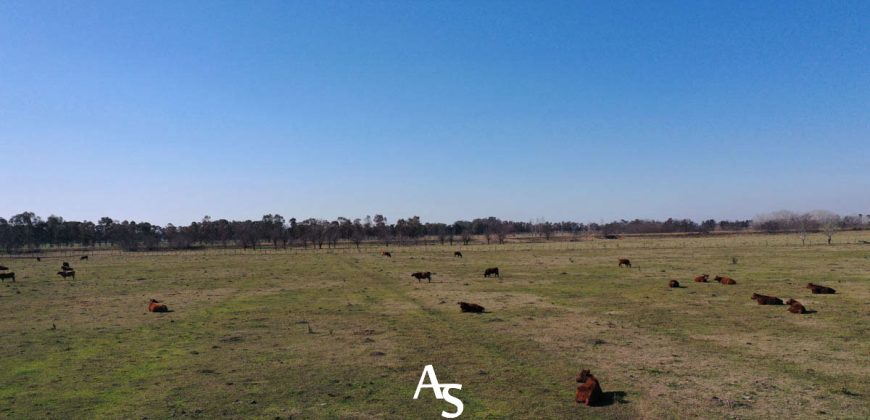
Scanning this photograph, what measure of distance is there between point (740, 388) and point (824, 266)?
1632 inches

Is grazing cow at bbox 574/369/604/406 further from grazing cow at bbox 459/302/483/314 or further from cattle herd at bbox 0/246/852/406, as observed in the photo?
grazing cow at bbox 459/302/483/314

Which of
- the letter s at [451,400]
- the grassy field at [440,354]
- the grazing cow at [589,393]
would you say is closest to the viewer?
the letter s at [451,400]

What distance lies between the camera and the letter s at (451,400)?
10.8 meters

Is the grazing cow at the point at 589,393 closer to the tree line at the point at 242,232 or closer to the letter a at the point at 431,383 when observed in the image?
the letter a at the point at 431,383

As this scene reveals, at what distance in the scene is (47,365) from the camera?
15.6 metres

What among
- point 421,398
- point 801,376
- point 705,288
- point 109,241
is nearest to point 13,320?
point 421,398

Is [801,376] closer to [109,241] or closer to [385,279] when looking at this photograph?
[385,279]

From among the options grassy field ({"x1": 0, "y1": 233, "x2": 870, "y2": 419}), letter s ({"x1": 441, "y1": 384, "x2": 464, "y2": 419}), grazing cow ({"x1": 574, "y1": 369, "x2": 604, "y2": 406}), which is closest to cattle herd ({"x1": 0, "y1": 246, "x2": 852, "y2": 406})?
grazing cow ({"x1": 574, "y1": 369, "x2": 604, "y2": 406})

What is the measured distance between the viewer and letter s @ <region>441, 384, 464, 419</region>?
10806mm

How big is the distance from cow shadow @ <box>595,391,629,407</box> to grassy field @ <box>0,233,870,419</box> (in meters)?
0.05

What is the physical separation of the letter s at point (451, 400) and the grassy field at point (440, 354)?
0.64 feet

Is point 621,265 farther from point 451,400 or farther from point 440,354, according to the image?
point 451,400

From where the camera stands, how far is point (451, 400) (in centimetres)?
1170

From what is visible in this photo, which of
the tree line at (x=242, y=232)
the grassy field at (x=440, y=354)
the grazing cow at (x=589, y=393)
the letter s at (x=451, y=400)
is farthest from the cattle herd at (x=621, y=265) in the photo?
the tree line at (x=242, y=232)
